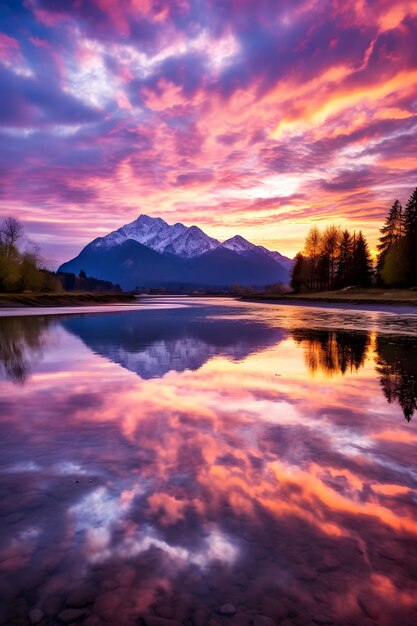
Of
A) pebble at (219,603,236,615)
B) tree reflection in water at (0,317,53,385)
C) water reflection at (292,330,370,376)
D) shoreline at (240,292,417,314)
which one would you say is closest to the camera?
pebble at (219,603,236,615)

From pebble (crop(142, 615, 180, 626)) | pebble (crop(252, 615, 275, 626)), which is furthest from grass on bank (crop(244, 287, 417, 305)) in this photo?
pebble (crop(142, 615, 180, 626))

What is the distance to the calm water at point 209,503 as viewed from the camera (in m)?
3.37

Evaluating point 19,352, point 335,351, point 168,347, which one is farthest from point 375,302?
point 19,352

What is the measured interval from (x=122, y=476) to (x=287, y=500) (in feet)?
7.63

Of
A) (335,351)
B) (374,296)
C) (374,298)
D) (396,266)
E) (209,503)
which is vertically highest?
(396,266)

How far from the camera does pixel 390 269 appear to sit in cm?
7812

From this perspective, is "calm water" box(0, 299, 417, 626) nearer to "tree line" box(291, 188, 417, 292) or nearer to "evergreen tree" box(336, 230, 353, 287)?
"tree line" box(291, 188, 417, 292)

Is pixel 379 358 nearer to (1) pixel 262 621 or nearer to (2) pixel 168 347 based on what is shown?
(2) pixel 168 347

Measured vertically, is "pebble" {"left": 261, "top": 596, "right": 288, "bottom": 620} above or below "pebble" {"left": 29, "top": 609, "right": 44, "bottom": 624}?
below

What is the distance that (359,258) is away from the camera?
93.0 m

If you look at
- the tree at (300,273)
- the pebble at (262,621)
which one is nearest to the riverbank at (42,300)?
the tree at (300,273)

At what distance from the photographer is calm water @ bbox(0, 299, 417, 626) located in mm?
3371

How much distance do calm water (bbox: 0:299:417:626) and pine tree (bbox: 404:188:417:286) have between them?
7182 cm

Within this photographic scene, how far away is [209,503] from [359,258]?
316 ft
